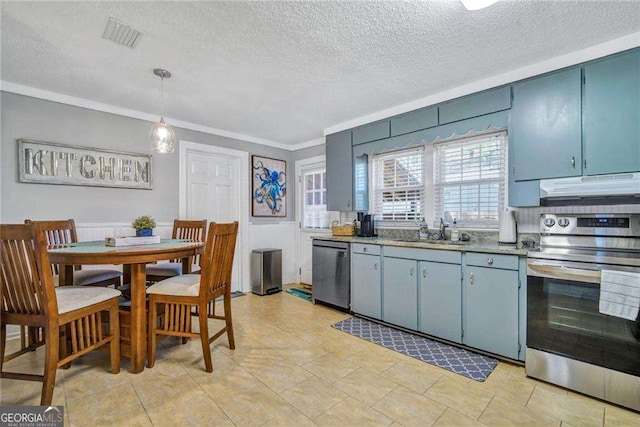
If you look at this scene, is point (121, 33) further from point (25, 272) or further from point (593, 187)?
point (593, 187)

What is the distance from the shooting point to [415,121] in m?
3.25

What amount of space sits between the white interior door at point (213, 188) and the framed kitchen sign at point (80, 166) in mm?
587

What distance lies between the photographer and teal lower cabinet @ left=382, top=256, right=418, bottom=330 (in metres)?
2.93

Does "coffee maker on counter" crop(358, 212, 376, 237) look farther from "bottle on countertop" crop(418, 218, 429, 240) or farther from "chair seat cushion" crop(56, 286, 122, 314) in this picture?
"chair seat cushion" crop(56, 286, 122, 314)

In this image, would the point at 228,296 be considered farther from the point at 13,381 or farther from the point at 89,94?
the point at 89,94

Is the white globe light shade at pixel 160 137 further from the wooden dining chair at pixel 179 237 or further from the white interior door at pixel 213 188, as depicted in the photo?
the white interior door at pixel 213 188

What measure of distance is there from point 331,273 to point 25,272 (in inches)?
110

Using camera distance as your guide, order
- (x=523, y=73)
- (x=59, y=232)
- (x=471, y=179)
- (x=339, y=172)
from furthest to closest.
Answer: (x=339, y=172) → (x=471, y=179) → (x=59, y=232) → (x=523, y=73)

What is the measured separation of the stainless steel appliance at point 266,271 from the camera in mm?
→ 4418

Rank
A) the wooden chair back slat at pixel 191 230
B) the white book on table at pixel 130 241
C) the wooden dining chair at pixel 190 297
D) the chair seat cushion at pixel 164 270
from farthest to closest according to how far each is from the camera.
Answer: the wooden chair back slat at pixel 191 230 < the chair seat cushion at pixel 164 270 < the white book on table at pixel 130 241 < the wooden dining chair at pixel 190 297

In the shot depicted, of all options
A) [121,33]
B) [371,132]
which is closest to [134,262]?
[121,33]

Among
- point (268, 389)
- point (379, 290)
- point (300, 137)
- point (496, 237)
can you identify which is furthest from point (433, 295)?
point (300, 137)

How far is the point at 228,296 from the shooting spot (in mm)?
2596

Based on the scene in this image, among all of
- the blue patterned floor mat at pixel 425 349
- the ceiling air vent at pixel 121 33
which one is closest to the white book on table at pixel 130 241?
the ceiling air vent at pixel 121 33
